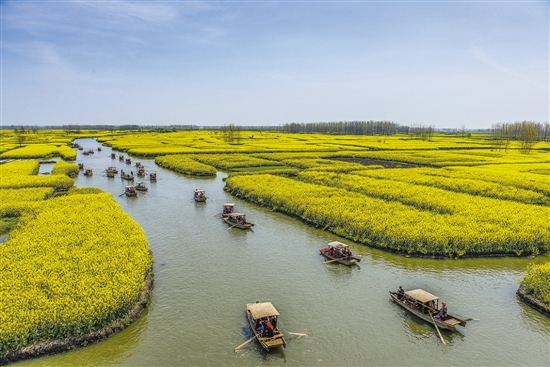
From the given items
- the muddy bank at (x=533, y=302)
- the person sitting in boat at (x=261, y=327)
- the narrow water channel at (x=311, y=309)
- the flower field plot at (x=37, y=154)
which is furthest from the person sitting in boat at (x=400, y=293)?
A: the flower field plot at (x=37, y=154)

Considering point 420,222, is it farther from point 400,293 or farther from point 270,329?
point 270,329

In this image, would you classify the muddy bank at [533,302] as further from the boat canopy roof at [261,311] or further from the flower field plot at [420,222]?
the boat canopy roof at [261,311]

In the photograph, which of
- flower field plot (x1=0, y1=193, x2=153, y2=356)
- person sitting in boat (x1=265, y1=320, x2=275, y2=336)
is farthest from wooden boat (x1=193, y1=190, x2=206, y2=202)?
Answer: person sitting in boat (x1=265, y1=320, x2=275, y2=336)

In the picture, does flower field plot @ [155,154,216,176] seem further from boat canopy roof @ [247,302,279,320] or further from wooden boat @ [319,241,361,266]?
boat canopy roof @ [247,302,279,320]

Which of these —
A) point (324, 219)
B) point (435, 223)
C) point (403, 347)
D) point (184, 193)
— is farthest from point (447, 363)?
point (184, 193)

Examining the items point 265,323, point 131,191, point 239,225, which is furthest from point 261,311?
point 131,191

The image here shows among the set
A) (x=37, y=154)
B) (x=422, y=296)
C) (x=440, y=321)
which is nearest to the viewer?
(x=440, y=321)

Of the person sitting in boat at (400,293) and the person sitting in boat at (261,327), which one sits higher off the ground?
the person sitting in boat at (400,293)
